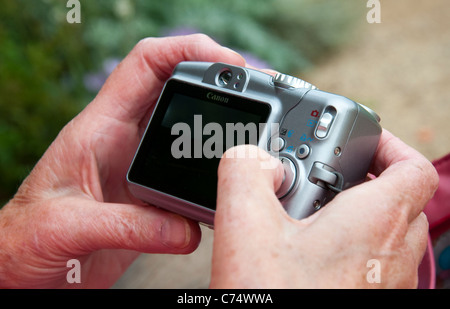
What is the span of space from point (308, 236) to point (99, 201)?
18.9 inches

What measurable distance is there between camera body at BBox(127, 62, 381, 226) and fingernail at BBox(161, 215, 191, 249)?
0.02 meters

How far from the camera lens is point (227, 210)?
0.50m

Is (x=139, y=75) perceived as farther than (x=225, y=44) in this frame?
No

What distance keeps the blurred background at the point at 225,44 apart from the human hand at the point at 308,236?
508 millimetres

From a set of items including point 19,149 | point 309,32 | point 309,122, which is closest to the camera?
point 309,122

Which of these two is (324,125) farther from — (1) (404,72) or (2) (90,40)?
(1) (404,72)

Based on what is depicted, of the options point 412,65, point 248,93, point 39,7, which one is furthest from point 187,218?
point 412,65

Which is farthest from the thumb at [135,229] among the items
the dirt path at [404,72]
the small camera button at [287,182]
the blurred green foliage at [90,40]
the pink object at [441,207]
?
the dirt path at [404,72]

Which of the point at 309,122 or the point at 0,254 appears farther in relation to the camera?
the point at 0,254

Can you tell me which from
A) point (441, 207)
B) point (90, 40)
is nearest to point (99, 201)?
point (441, 207)

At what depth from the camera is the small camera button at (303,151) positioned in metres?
0.65

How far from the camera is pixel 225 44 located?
2.27 metres
